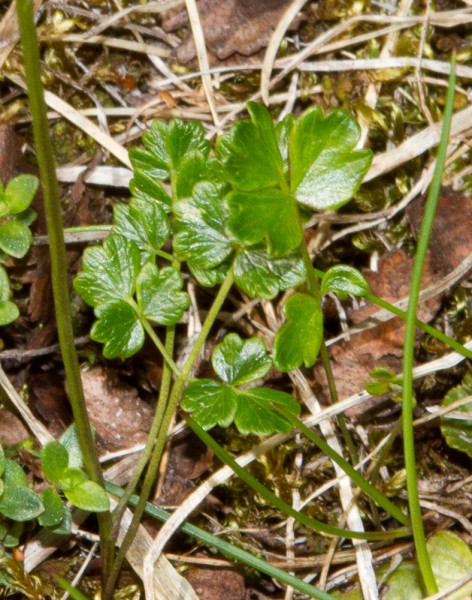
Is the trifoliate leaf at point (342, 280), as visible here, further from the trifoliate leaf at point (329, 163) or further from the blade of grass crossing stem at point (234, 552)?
the blade of grass crossing stem at point (234, 552)

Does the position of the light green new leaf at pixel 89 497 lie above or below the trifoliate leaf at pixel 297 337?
below

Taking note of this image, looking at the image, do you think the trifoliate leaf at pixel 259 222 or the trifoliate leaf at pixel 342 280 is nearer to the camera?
the trifoliate leaf at pixel 259 222

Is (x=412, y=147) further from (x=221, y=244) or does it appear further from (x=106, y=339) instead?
(x=106, y=339)

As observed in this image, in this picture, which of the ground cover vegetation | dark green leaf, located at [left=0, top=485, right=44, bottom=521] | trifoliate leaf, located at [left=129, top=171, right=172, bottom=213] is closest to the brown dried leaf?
the ground cover vegetation

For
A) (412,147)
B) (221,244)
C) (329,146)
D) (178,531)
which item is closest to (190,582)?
(178,531)

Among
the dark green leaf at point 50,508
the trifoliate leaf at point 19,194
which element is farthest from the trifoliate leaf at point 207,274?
the dark green leaf at point 50,508

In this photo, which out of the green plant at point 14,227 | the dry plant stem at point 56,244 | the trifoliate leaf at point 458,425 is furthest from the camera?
the trifoliate leaf at point 458,425

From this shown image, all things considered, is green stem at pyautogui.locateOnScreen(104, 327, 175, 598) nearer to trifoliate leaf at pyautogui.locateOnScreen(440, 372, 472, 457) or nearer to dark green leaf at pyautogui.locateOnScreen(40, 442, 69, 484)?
dark green leaf at pyautogui.locateOnScreen(40, 442, 69, 484)

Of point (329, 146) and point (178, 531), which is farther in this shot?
point (178, 531)
